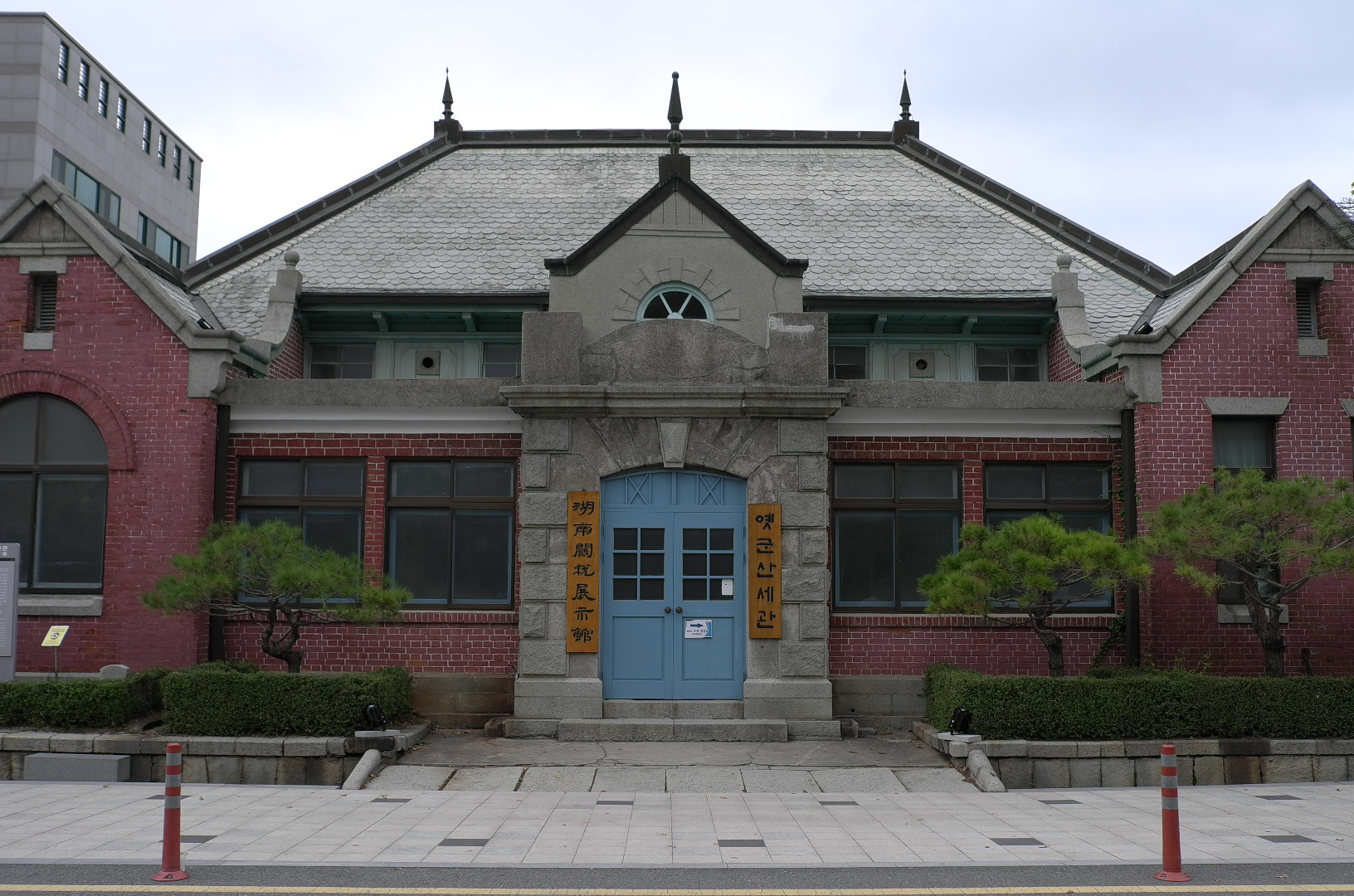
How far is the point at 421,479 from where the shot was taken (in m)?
15.1

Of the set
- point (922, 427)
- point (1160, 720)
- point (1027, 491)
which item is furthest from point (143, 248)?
point (1160, 720)

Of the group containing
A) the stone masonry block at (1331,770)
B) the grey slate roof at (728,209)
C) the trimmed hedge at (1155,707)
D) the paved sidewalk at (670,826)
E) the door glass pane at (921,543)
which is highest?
the grey slate roof at (728,209)

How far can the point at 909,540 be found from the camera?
15.1 m

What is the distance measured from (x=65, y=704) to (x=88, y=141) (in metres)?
44.0

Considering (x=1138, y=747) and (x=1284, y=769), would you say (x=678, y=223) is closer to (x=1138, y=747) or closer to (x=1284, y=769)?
(x=1138, y=747)

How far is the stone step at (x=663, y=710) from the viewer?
1385 cm

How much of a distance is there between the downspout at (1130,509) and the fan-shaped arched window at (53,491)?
43.8ft

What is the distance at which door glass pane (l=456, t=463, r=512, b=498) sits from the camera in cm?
1507

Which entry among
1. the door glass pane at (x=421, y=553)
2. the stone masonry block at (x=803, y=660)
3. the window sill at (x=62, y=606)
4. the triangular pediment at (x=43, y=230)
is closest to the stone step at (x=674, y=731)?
the stone masonry block at (x=803, y=660)

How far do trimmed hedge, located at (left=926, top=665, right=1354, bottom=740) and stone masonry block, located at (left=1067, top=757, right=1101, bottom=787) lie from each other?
0.30 m

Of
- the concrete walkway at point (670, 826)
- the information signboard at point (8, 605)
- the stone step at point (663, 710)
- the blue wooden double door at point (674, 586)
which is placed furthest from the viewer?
the blue wooden double door at point (674, 586)

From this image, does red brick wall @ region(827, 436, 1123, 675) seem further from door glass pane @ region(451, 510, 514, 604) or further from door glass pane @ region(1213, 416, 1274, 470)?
door glass pane @ region(451, 510, 514, 604)

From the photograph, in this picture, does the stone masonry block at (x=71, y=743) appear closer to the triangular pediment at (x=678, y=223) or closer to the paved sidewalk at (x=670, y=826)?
the paved sidewalk at (x=670, y=826)

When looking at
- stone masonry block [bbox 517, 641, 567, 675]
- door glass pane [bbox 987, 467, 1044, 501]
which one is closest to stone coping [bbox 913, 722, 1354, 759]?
door glass pane [bbox 987, 467, 1044, 501]
